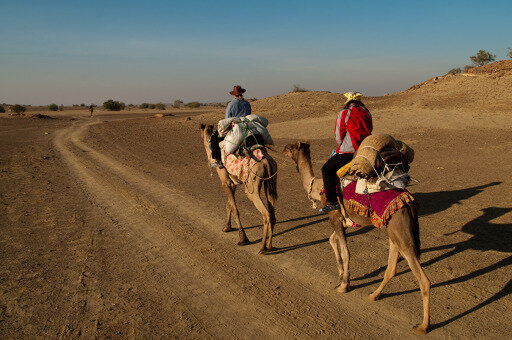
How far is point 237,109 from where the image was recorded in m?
7.84

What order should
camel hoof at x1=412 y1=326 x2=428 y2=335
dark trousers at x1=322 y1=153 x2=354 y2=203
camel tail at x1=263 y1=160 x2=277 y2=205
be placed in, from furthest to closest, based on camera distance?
camel tail at x1=263 y1=160 x2=277 y2=205
dark trousers at x1=322 y1=153 x2=354 y2=203
camel hoof at x1=412 y1=326 x2=428 y2=335

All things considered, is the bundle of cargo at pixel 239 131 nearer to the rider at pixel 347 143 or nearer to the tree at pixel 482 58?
the rider at pixel 347 143

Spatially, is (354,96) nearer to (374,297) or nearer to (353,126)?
(353,126)

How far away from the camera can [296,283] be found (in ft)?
17.6

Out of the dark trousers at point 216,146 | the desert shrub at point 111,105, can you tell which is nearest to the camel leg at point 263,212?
the dark trousers at point 216,146

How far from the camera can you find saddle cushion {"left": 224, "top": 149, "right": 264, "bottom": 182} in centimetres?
669

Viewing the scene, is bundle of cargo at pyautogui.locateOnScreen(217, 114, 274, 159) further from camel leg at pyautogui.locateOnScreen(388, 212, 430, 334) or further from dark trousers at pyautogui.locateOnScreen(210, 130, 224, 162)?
camel leg at pyautogui.locateOnScreen(388, 212, 430, 334)

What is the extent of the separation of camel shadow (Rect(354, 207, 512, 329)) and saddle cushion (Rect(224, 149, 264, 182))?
2841 millimetres

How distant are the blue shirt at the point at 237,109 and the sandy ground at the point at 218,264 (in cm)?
253

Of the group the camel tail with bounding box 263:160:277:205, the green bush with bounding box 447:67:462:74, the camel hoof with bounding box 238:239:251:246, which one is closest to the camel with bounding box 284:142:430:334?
the camel tail with bounding box 263:160:277:205

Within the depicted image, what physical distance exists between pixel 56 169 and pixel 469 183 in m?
15.5

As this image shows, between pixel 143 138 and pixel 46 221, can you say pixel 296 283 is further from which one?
pixel 143 138

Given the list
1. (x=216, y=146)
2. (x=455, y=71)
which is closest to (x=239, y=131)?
(x=216, y=146)

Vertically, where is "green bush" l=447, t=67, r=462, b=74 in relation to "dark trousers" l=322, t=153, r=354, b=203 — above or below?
above
